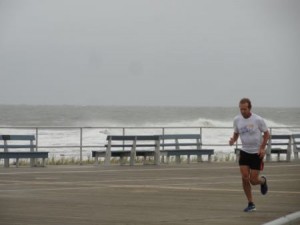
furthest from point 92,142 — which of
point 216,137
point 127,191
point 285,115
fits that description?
point 285,115

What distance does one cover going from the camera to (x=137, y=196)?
57.0 feet

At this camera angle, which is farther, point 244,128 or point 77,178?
point 77,178

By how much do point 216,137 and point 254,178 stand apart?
45.3 metres

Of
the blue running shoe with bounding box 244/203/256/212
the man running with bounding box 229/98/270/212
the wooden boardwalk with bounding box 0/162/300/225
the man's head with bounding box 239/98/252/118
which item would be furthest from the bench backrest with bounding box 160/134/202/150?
the blue running shoe with bounding box 244/203/256/212

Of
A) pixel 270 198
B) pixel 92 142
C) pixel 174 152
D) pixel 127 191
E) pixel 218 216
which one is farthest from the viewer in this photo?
pixel 92 142

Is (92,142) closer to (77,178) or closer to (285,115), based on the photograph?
(77,178)

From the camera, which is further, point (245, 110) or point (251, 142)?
point (251, 142)

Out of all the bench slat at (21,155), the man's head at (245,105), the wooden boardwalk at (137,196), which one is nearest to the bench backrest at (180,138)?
the wooden boardwalk at (137,196)

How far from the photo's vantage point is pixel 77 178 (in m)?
22.3

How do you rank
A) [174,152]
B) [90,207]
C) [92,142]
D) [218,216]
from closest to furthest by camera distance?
[218,216] < [90,207] < [174,152] < [92,142]

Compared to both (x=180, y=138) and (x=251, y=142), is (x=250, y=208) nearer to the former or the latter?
(x=251, y=142)

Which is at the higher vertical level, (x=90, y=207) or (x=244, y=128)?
(x=244, y=128)

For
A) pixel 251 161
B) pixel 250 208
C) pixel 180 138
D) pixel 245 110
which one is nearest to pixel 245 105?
pixel 245 110

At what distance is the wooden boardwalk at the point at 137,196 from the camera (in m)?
13.8
